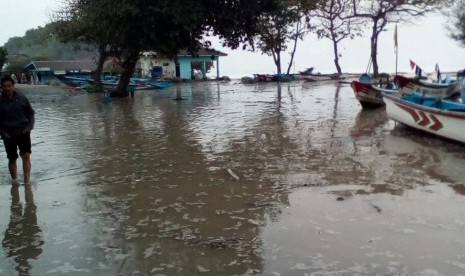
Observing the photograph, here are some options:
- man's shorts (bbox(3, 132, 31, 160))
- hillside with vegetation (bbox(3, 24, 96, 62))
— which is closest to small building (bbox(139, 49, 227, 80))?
man's shorts (bbox(3, 132, 31, 160))

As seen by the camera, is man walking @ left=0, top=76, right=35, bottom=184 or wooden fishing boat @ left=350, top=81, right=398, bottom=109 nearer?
man walking @ left=0, top=76, right=35, bottom=184

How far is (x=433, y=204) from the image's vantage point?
211 inches

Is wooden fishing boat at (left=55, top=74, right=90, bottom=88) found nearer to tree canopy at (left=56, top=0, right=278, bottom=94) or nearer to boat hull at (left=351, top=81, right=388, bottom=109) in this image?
tree canopy at (left=56, top=0, right=278, bottom=94)

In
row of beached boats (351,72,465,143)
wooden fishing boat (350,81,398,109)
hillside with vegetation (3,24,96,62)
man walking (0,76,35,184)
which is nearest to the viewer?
man walking (0,76,35,184)

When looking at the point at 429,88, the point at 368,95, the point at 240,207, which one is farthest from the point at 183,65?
the point at 240,207

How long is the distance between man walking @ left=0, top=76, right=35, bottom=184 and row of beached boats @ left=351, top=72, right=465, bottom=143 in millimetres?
7320

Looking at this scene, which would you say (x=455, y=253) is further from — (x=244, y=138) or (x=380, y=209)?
(x=244, y=138)

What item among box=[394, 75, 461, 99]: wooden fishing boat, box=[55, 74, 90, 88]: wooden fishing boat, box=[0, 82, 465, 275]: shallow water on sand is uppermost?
box=[55, 74, 90, 88]: wooden fishing boat

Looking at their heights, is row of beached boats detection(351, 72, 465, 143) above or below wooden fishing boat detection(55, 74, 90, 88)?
below

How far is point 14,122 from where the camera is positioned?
22.1 feet

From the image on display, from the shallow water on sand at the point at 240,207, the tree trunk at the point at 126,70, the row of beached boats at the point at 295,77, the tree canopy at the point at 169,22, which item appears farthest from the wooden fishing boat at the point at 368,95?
the row of beached boats at the point at 295,77

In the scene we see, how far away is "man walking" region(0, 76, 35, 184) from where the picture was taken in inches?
A: 264

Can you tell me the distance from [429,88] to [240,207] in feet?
38.2

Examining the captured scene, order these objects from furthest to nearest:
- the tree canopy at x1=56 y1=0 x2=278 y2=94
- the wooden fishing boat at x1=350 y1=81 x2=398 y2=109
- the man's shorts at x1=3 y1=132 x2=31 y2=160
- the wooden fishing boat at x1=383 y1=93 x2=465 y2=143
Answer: the tree canopy at x1=56 y1=0 x2=278 y2=94 < the wooden fishing boat at x1=350 y1=81 x2=398 y2=109 < the wooden fishing boat at x1=383 y1=93 x2=465 y2=143 < the man's shorts at x1=3 y1=132 x2=31 y2=160
